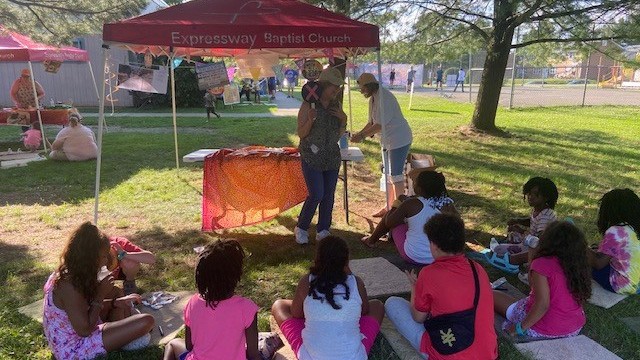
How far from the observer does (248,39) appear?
426 centimetres

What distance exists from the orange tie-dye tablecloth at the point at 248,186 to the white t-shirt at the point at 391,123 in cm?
97

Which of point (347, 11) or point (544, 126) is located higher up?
point (347, 11)

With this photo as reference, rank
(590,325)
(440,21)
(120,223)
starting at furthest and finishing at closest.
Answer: (440,21) < (120,223) < (590,325)

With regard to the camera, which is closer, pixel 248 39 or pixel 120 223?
pixel 248 39

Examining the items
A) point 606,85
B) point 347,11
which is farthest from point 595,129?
point 606,85

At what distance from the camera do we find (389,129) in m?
5.50

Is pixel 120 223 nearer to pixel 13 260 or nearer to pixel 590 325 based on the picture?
pixel 13 260

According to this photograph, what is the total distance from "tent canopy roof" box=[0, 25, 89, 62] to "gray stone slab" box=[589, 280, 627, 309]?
9.96m

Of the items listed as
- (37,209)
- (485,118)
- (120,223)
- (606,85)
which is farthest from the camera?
(606,85)

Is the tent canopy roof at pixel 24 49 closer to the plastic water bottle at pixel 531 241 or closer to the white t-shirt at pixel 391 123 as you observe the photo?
the white t-shirt at pixel 391 123

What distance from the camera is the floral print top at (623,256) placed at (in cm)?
371

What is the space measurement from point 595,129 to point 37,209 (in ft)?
44.5

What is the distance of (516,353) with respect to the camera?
312cm

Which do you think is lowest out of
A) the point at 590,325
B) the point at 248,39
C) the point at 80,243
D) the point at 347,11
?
the point at 590,325
